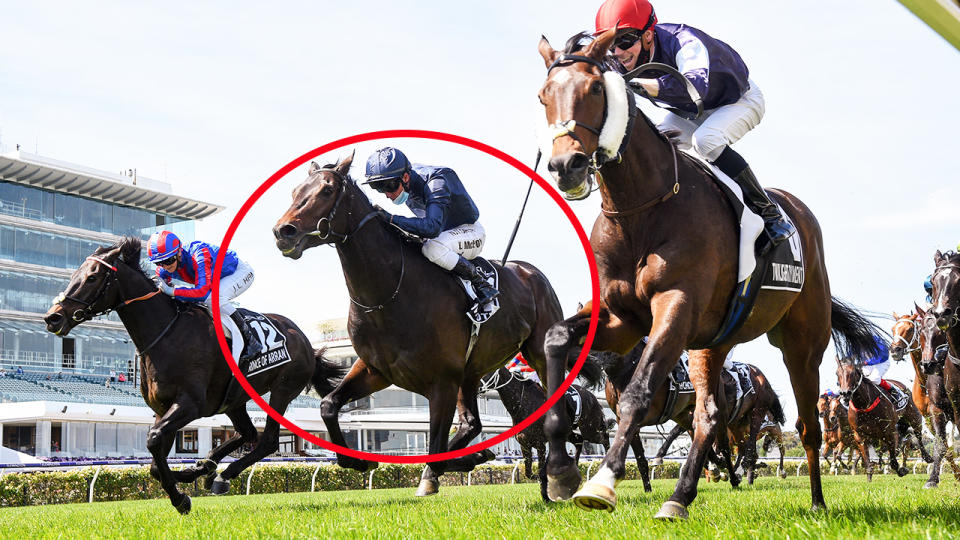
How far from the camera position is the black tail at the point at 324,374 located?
10602 millimetres

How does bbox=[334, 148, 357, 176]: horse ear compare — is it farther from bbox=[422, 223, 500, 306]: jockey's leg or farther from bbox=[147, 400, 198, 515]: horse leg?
bbox=[147, 400, 198, 515]: horse leg

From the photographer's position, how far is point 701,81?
5215 mm

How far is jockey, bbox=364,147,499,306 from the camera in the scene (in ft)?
23.9

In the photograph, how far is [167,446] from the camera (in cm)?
803

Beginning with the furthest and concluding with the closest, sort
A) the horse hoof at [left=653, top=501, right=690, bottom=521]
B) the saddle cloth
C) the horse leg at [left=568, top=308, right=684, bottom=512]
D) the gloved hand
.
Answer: the gloved hand, the saddle cloth, the horse hoof at [left=653, top=501, right=690, bottom=521], the horse leg at [left=568, top=308, right=684, bottom=512]

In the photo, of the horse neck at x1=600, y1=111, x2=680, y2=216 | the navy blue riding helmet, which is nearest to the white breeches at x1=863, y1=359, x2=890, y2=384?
the navy blue riding helmet

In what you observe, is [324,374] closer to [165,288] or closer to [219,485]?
[219,485]

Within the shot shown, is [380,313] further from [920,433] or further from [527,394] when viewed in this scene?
[920,433]

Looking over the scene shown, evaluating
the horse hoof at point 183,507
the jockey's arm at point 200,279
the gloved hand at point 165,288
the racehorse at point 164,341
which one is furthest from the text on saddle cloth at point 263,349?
the horse hoof at point 183,507

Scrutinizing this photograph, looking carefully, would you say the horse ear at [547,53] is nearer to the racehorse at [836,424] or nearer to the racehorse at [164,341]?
the racehorse at [164,341]

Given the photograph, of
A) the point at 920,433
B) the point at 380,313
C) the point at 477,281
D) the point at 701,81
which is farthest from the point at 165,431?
the point at 920,433

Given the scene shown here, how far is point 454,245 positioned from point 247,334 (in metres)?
3.10

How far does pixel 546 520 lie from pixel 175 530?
2239mm

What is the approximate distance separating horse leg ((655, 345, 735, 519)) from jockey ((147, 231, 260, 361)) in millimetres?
4964
